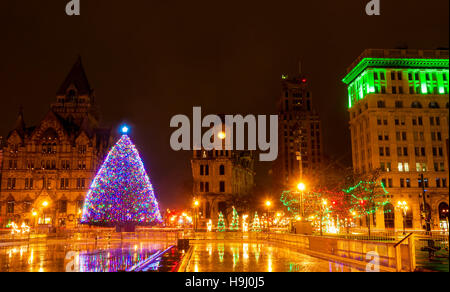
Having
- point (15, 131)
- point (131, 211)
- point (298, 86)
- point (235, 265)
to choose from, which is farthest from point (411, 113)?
point (298, 86)

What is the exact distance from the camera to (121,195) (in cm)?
4741

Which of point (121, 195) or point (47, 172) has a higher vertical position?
point (47, 172)

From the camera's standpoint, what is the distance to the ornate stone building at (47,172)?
266 feet

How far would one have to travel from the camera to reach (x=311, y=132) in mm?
165500

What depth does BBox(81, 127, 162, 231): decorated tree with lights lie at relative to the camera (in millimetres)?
46938

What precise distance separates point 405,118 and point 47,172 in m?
76.9

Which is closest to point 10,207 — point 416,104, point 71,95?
point 71,95

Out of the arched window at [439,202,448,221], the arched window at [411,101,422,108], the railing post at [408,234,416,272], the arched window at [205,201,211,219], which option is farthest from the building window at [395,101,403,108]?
the railing post at [408,234,416,272]

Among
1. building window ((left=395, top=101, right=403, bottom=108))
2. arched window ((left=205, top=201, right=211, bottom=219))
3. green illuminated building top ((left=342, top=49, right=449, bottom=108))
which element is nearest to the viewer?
building window ((left=395, top=101, right=403, bottom=108))

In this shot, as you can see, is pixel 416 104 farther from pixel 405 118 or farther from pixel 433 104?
pixel 405 118

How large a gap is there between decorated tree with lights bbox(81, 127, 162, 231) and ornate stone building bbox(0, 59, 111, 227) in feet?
122

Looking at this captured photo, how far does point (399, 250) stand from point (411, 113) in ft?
252

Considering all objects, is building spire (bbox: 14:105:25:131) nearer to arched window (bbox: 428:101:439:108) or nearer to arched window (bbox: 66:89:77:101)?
arched window (bbox: 66:89:77:101)
